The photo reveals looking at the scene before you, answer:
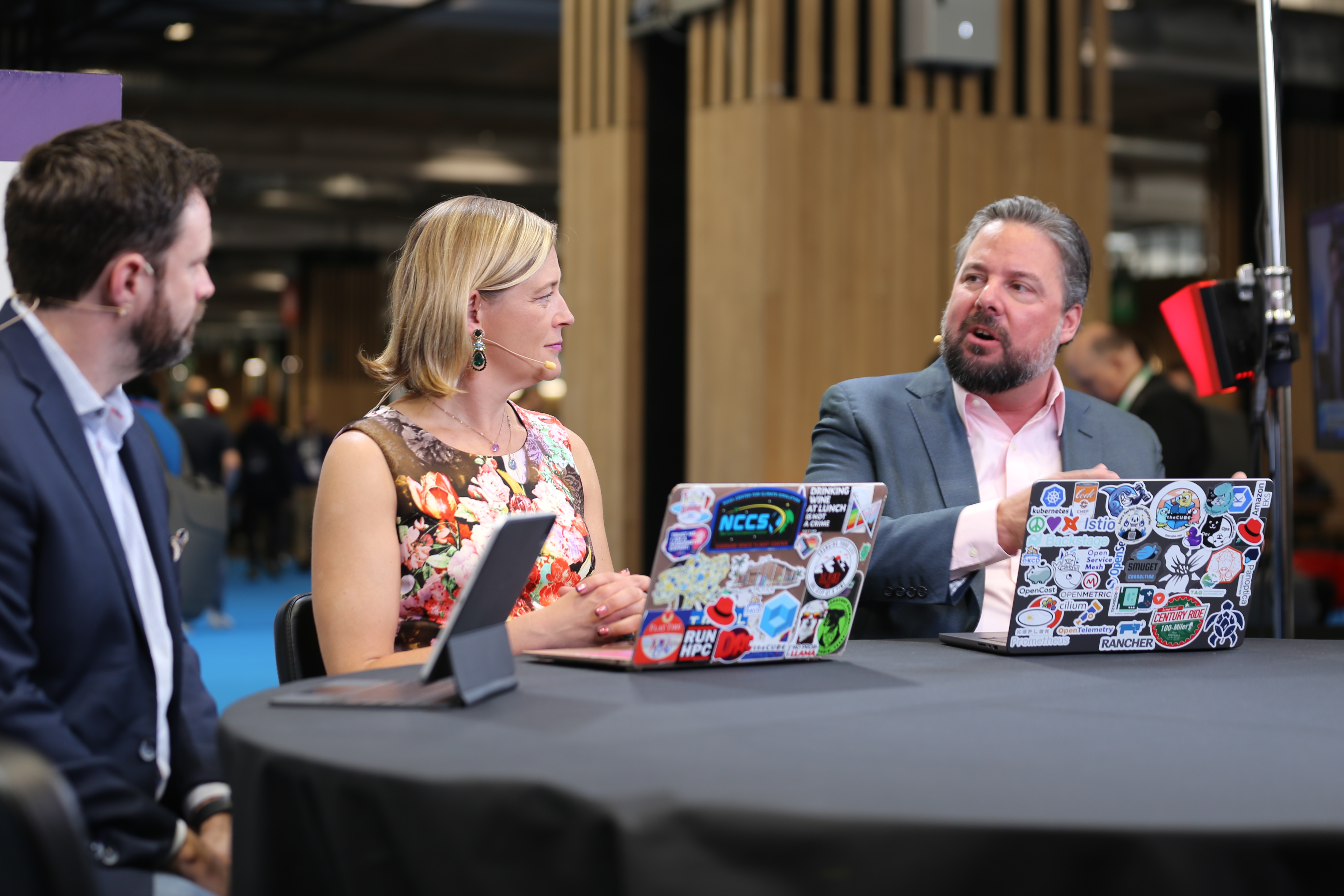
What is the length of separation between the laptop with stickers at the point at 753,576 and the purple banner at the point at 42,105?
126 cm

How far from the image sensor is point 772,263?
559cm

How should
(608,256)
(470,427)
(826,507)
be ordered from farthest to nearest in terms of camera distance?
(608,256), (470,427), (826,507)

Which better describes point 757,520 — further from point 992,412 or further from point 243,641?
point 243,641

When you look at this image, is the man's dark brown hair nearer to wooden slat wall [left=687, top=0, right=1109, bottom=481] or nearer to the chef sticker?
the chef sticker

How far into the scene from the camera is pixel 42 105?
2262 millimetres

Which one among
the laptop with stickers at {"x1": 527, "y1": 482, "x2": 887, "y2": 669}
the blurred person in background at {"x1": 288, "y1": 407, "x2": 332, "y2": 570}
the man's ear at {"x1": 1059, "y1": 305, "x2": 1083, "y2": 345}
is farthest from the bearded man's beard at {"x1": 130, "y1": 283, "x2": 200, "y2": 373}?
the blurred person in background at {"x1": 288, "y1": 407, "x2": 332, "y2": 570}

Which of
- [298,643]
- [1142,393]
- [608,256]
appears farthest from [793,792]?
[608,256]

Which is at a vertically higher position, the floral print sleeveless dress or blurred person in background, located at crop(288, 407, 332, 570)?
the floral print sleeveless dress

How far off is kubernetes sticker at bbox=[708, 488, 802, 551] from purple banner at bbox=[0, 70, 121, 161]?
1.34 m

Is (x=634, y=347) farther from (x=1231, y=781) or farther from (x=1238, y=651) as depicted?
(x=1231, y=781)

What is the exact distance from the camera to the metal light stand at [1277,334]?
8.86ft

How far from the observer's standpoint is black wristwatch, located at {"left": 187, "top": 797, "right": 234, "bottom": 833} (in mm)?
1572

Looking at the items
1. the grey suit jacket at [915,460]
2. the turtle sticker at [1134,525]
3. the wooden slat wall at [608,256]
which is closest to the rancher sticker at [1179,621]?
the turtle sticker at [1134,525]

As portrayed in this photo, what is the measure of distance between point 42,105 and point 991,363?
1.78 metres
